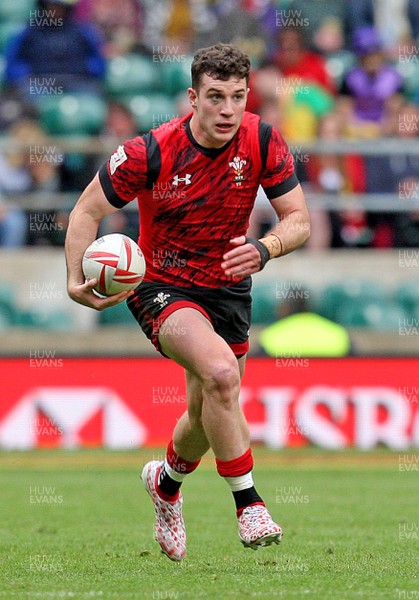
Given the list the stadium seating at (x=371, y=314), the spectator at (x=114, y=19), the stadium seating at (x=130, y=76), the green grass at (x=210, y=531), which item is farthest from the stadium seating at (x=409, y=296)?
the spectator at (x=114, y=19)

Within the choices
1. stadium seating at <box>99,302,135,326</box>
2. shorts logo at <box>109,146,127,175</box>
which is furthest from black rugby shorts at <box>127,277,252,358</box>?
stadium seating at <box>99,302,135,326</box>

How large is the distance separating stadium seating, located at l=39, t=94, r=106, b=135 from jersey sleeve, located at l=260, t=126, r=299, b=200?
948cm

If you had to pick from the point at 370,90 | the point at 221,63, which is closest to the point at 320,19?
the point at 370,90

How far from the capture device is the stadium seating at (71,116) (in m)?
15.9

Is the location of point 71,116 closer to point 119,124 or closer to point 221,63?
point 119,124

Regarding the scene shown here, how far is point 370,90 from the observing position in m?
16.1

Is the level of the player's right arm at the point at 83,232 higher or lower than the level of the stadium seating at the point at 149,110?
lower

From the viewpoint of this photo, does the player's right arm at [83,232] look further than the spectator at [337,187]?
No

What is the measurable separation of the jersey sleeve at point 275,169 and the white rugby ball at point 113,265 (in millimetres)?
839

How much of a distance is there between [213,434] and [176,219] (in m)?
1.23

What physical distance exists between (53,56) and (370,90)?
4.16 metres

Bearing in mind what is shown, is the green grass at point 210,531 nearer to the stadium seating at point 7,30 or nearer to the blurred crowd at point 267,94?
the blurred crowd at point 267,94

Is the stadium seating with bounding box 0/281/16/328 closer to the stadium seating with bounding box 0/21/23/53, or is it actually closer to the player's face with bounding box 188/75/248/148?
the stadium seating with bounding box 0/21/23/53

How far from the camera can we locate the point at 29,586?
18.7 feet
